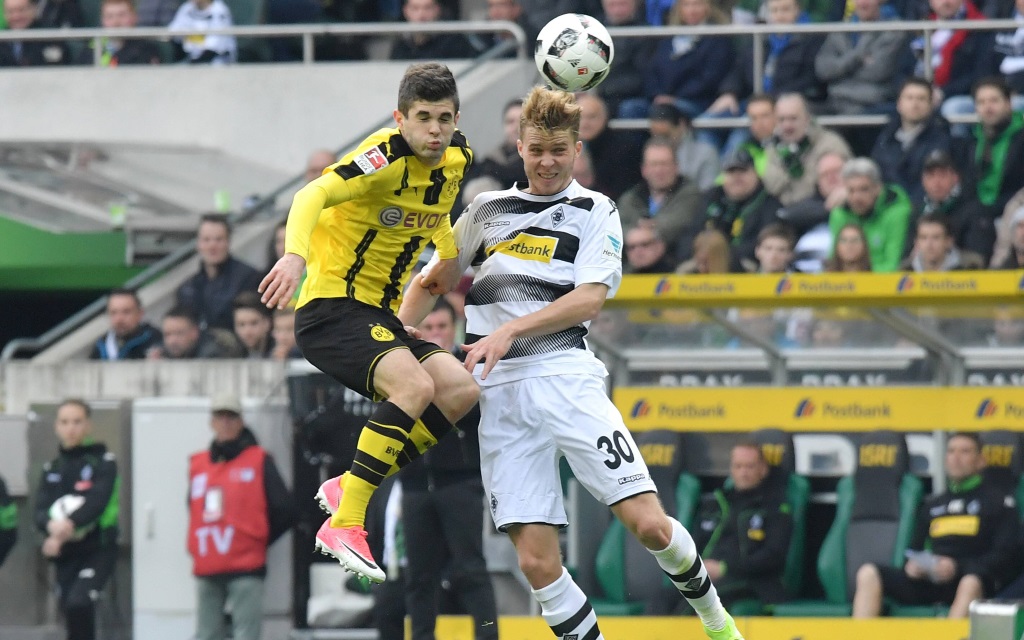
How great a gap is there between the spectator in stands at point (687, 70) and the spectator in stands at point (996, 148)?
2.17m

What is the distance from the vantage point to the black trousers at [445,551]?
353 inches

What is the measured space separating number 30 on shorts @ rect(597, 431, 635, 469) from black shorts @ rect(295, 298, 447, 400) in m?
0.74

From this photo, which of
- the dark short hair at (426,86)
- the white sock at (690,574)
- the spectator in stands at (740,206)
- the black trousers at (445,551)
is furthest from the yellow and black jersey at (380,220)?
the spectator in stands at (740,206)

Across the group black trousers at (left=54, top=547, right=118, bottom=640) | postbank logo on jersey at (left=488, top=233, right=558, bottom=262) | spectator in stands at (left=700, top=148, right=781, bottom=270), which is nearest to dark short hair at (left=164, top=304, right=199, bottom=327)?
black trousers at (left=54, top=547, right=118, bottom=640)

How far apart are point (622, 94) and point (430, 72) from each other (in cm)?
669

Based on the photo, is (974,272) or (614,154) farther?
(614,154)

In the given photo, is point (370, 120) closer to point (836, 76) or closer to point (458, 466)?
point (836, 76)

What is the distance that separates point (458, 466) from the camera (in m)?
9.13

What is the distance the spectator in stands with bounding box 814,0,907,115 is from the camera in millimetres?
12109

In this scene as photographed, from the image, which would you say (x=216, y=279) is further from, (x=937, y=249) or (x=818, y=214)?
(x=937, y=249)

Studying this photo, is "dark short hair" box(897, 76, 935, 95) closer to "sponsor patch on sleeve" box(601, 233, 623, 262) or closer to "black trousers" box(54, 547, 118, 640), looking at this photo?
"sponsor patch on sleeve" box(601, 233, 623, 262)

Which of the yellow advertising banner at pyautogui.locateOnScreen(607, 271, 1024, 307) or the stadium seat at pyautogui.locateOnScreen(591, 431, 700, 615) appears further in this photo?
the stadium seat at pyautogui.locateOnScreen(591, 431, 700, 615)

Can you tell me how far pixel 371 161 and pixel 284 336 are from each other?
5.51m

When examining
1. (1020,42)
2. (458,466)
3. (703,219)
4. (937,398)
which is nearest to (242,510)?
(458,466)
